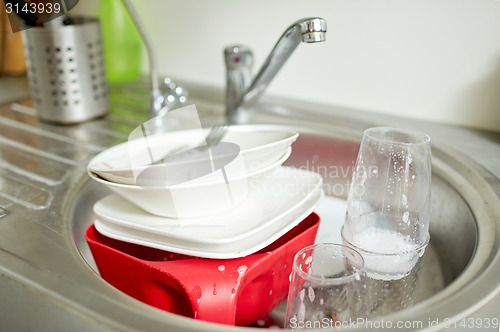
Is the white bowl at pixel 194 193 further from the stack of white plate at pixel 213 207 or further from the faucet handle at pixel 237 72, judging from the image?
the faucet handle at pixel 237 72

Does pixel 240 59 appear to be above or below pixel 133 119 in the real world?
above

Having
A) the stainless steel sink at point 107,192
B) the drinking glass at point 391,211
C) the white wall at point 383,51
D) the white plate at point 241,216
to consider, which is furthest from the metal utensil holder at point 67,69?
the drinking glass at point 391,211

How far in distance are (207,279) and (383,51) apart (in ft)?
2.02

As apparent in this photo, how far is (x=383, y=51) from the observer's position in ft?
3.11

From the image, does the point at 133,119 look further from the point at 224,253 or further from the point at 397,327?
the point at 397,327

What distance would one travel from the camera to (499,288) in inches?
19.8

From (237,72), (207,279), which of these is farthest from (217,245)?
(237,72)

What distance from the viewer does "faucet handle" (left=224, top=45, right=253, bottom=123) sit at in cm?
97

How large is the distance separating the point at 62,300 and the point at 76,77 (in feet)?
2.00

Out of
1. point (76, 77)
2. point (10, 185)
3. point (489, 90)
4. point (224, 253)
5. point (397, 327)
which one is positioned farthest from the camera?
point (76, 77)

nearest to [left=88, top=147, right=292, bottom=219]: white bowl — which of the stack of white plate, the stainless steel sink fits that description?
the stack of white plate

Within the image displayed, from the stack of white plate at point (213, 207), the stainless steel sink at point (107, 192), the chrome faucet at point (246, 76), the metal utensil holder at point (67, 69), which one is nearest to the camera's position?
the stainless steel sink at point (107, 192)

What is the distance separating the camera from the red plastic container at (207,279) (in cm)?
54

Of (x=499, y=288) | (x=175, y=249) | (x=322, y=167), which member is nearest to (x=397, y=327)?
(x=499, y=288)
